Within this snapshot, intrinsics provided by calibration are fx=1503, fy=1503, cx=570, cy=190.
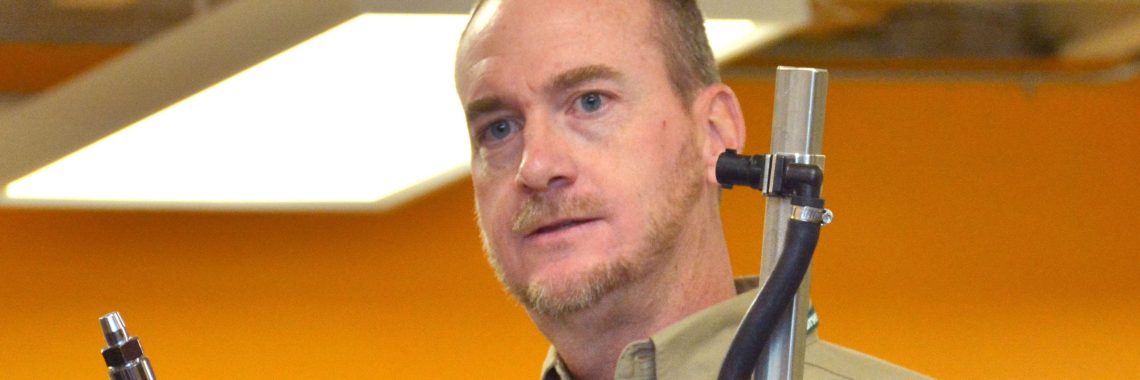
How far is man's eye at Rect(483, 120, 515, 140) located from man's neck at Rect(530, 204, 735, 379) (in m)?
0.17

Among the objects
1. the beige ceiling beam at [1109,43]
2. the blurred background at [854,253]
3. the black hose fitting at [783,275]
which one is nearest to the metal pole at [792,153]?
the black hose fitting at [783,275]

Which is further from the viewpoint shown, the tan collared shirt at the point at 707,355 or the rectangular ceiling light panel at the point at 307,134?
the rectangular ceiling light panel at the point at 307,134

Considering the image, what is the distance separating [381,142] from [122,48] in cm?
131

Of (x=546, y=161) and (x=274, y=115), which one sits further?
(x=274, y=115)

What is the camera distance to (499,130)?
54.6 inches

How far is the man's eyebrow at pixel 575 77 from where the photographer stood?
4.41 ft

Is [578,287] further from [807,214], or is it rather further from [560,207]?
[807,214]

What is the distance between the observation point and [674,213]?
1.35m

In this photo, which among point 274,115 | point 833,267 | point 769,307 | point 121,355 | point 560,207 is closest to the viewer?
point 769,307

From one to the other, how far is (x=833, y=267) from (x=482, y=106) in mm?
2284

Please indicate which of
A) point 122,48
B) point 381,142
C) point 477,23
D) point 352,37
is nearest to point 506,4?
point 477,23

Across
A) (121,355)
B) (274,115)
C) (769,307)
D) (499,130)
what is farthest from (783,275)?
(274,115)

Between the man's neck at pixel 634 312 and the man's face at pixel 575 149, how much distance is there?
16 mm

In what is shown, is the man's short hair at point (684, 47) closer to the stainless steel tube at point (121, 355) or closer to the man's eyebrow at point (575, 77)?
the man's eyebrow at point (575, 77)
